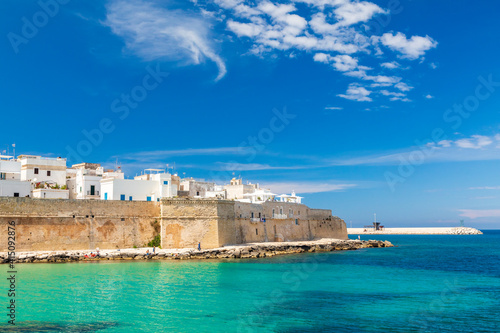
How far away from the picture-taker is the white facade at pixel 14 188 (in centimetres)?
2870

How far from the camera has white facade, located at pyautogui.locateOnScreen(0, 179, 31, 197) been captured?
28703 mm

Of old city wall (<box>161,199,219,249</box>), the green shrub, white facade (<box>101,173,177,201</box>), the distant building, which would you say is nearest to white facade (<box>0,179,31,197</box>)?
white facade (<box>101,173,177,201</box>)

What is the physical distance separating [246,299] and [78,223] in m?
16.0

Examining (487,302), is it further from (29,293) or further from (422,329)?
(29,293)

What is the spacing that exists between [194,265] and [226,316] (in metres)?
12.0

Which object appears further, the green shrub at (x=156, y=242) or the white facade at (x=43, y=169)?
the white facade at (x=43, y=169)

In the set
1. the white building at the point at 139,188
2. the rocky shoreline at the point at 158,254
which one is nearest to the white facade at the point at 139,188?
the white building at the point at 139,188

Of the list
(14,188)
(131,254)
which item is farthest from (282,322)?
(14,188)

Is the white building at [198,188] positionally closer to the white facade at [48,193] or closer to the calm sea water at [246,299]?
the white facade at [48,193]

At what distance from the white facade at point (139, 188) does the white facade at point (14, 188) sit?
539cm

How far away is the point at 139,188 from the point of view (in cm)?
3412

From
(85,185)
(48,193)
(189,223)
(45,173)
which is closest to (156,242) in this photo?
(189,223)

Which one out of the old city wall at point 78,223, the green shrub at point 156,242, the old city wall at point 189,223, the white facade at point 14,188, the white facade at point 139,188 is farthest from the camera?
the white facade at point 139,188

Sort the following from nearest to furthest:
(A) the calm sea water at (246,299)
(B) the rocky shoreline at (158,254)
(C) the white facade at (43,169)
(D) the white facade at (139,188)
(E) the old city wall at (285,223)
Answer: (A) the calm sea water at (246,299) < (B) the rocky shoreline at (158,254) < (D) the white facade at (139,188) < (C) the white facade at (43,169) < (E) the old city wall at (285,223)
